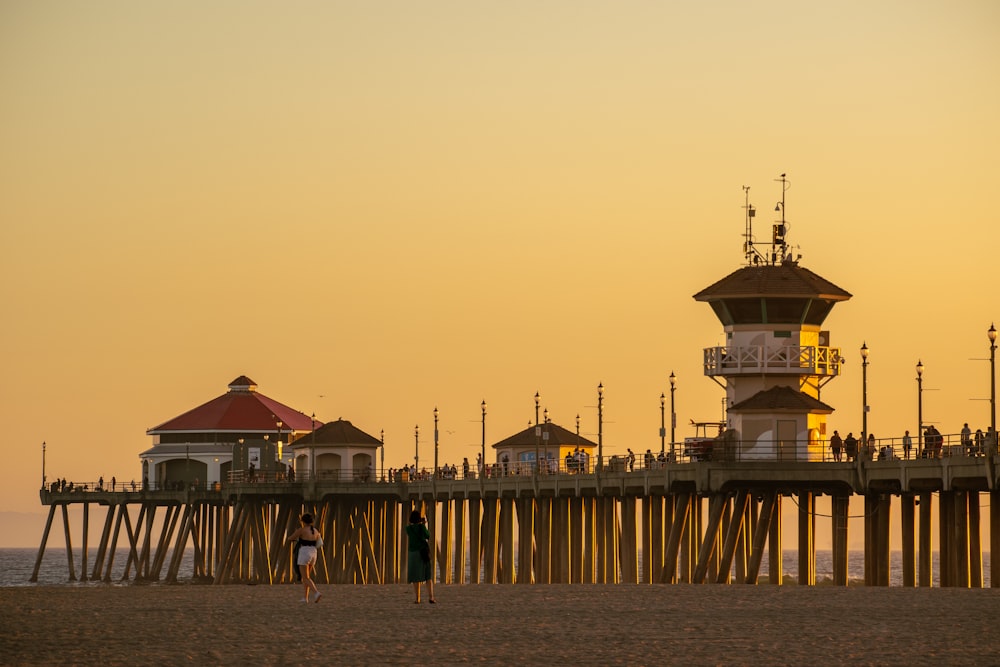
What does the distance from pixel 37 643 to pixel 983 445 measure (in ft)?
92.5

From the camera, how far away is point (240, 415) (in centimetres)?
11712

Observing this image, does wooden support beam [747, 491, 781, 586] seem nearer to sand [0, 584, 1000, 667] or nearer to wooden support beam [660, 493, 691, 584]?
wooden support beam [660, 493, 691, 584]

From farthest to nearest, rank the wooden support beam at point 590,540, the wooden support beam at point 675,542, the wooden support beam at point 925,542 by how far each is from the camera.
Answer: the wooden support beam at point 590,540 → the wooden support beam at point 675,542 → the wooden support beam at point 925,542

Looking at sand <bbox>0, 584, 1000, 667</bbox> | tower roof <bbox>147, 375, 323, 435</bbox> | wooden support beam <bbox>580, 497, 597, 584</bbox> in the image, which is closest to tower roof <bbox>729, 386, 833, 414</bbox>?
wooden support beam <bbox>580, 497, 597, 584</bbox>

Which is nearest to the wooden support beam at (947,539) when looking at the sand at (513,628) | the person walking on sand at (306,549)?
the sand at (513,628)

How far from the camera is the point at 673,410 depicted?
6138cm

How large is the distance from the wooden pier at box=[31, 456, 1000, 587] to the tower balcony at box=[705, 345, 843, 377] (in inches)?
147

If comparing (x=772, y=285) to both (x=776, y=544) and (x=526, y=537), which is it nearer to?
(x=776, y=544)

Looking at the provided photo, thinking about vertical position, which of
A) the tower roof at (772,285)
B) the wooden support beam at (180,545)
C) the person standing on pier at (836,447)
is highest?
the tower roof at (772,285)

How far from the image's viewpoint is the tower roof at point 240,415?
115188 mm

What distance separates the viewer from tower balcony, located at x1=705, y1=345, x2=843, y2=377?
58000mm

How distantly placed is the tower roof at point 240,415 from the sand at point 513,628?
80573 millimetres

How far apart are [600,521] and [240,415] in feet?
181

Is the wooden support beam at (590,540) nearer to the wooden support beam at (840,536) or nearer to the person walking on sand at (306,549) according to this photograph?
the wooden support beam at (840,536)
